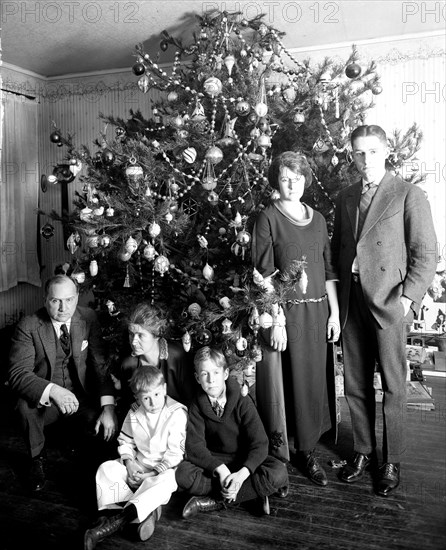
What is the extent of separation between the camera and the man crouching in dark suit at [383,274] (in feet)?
7.57

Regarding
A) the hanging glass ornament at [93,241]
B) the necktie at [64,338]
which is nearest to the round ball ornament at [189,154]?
the hanging glass ornament at [93,241]

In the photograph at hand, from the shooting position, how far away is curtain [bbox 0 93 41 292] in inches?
192

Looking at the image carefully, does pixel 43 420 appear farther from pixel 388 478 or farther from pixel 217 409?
pixel 388 478

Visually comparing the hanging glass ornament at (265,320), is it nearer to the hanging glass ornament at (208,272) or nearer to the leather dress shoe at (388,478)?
the hanging glass ornament at (208,272)

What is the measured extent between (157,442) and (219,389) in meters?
0.36

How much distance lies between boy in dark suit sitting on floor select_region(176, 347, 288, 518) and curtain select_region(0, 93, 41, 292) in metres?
3.14

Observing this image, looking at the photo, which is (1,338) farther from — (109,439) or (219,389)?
(219,389)

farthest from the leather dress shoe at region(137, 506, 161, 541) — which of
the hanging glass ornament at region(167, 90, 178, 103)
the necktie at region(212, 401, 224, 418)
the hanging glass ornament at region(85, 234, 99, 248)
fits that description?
the hanging glass ornament at region(167, 90, 178, 103)

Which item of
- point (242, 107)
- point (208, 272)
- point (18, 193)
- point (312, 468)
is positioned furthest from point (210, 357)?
point (18, 193)

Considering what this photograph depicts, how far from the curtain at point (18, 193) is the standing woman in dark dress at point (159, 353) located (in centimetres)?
265

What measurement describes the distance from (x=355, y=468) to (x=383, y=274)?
37.4 inches

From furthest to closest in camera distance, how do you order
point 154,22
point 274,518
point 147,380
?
point 154,22
point 147,380
point 274,518

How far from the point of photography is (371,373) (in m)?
2.54

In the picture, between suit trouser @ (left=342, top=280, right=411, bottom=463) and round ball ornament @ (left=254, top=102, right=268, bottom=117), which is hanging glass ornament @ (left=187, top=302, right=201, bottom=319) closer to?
suit trouser @ (left=342, top=280, right=411, bottom=463)
